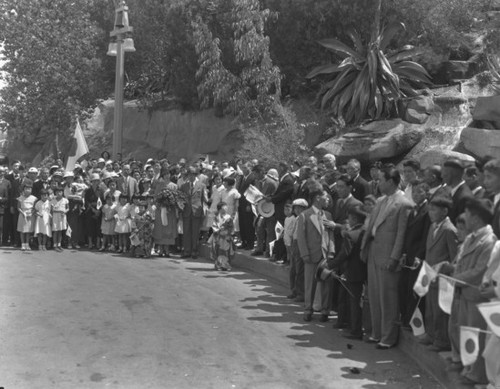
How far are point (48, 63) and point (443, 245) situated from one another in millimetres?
27431

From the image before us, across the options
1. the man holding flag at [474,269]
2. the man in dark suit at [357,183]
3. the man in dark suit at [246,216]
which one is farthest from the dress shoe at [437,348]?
the man in dark suit at [246,216]

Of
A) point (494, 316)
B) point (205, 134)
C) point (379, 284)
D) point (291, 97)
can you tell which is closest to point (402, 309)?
point (379, 284)

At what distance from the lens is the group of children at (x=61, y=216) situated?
1661 centimetres

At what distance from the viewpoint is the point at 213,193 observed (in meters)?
15.6

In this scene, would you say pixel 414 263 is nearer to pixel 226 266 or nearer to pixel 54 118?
pixel 226 266

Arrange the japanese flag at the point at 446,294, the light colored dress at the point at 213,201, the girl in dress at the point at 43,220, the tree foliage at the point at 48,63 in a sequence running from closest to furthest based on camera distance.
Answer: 1. the japanese flag at the point at 446,294
2. the light colored dress at the point at 213,201
3. the girl in dress at the point at 43,220
4. the tree foliage at the point at 48,63

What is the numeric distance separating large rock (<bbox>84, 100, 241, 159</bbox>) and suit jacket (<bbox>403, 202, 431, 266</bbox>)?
19.0 meters

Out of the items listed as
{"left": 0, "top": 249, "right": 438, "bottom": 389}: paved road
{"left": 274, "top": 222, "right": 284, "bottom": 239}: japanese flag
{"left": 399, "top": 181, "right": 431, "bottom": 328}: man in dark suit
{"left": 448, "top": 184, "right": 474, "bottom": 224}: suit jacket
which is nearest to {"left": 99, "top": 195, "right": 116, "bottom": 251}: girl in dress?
{"left": 0, "top": 249, "right": 438, "bottom": 389}: paved road

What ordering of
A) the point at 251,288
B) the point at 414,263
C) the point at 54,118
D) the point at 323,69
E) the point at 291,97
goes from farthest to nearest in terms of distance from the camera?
the point at 54,118 < the point at 291,97 < the point at 323,69 < the point at 251,288 < the point at 414,263

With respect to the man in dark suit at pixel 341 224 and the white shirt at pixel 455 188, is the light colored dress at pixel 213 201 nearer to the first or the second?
the man in dark suit at pixel 341 224

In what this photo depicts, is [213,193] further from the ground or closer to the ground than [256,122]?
closer to the ground

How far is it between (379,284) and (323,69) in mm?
15811

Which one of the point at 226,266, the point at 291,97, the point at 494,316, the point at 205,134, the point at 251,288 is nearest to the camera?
the point at 494,316

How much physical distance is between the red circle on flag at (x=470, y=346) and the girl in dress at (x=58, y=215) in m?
12.1
